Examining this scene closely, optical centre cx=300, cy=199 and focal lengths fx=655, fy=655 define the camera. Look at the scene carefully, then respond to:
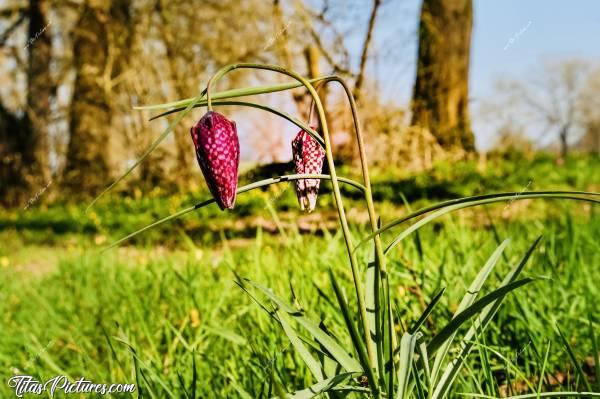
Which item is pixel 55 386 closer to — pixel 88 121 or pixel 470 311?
pixel 470 311

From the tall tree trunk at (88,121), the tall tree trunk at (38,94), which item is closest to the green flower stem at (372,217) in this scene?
the tall tree trunk at (88,121)

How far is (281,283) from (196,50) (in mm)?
7461

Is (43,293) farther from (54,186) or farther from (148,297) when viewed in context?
(54,186)

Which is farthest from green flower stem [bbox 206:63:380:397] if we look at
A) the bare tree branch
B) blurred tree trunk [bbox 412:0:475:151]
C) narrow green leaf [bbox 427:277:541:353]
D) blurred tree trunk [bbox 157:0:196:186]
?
blurred tree trunk [bbox 157:0:196:186]

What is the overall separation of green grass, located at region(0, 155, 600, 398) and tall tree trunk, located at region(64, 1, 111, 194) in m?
6.06

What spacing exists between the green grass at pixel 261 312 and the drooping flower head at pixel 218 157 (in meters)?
0.20

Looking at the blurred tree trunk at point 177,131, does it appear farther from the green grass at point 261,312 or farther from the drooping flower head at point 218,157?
the drooping flower head at point 218,157

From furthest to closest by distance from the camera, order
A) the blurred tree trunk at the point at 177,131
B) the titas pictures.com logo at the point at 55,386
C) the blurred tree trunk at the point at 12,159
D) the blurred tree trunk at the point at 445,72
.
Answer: the blurred tree trunk at the point at 12,159, the blurred tree trunk at the point at 177,131, the blurred tree trunk at the point at 445,72, the titas pictures.com logo at the point at 55,386

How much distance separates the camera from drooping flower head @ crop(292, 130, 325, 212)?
103cm

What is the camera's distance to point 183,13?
9.14 m

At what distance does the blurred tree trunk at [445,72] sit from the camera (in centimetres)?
739

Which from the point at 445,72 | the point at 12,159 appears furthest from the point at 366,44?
the point at 12,159

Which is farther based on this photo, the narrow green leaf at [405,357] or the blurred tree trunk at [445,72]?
the blurred tree trunk at [445,72]

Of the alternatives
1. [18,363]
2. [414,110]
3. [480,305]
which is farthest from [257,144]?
[480,305]
